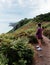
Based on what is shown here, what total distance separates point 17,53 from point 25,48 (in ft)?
2.43

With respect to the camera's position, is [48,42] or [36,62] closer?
[36,62]

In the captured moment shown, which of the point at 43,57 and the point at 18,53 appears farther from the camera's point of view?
the point at 43,57

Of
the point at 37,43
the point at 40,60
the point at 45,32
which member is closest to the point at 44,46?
the point at 37,43

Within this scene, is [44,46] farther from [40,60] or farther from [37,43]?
[40,60]

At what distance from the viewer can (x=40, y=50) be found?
1956 centimetres

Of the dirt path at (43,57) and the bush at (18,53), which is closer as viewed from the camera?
the bush at (18,53)

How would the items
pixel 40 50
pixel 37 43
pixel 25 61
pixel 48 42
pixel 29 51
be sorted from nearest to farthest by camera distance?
pixel 25 61 < pixel 29 51 < pixel 40 50 < pixel 37 43 < pixel 48 42

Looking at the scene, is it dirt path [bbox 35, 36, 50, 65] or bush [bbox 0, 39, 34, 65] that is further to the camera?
dirt path [bbox 35, 36, 50, 65]

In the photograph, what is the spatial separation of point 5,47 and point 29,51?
143 centimetres

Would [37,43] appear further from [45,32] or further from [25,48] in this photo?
[45,32]

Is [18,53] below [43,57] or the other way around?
the other way around

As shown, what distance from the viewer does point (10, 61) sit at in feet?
53.7

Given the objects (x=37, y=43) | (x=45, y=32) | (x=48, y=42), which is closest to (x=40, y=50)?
(x=37, y=43)

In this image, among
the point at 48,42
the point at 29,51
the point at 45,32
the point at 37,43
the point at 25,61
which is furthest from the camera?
the point at 45,32
